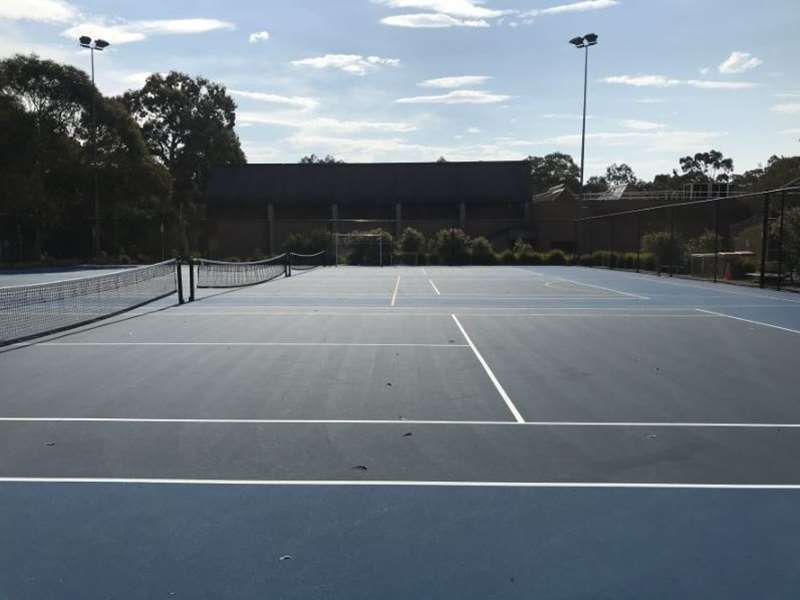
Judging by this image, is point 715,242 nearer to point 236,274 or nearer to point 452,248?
point 236,274

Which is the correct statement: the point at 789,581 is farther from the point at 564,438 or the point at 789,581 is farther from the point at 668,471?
the point at 564,438

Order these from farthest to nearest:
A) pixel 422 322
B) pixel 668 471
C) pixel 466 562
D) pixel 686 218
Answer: pixel 686 218 → pixel 422 322 → pixel 668 471 → pixel 466 562

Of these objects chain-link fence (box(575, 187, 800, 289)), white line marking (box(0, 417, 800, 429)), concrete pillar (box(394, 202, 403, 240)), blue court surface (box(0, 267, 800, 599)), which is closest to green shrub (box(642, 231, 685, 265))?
chain-link fence (box(575, 187, 800, 289))

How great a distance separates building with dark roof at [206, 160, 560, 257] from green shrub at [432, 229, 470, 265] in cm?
1124

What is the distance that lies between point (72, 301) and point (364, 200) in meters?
47.4

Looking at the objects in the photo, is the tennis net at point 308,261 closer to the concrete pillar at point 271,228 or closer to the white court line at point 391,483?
the concrete pillar at point 271,228

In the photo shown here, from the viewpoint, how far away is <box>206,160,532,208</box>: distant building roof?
215 feet

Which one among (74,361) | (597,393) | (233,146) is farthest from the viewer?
(233,146)

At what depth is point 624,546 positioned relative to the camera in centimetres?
427

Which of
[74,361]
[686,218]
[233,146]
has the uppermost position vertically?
[233,146]

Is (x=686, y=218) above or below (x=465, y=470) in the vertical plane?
above

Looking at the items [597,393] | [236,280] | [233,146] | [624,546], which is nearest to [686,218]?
[236,280]

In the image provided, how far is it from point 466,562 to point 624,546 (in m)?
0.98

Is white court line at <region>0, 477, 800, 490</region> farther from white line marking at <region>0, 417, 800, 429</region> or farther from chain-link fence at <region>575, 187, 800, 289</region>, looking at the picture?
chain-link fence at <region>575, 187, 800, 289</region>
